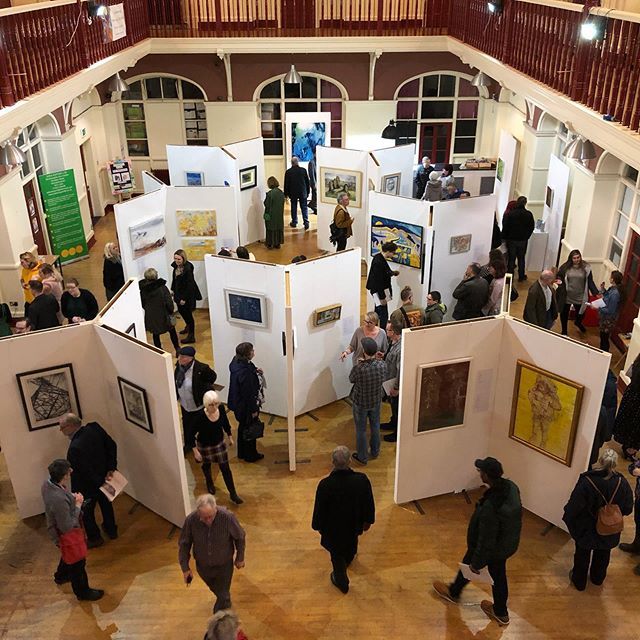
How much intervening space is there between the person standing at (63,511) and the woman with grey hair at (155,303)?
12.5 feet

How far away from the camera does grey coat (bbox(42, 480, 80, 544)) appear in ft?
17.4

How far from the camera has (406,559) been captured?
6.25 metres

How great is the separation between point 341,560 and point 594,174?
7126 mm

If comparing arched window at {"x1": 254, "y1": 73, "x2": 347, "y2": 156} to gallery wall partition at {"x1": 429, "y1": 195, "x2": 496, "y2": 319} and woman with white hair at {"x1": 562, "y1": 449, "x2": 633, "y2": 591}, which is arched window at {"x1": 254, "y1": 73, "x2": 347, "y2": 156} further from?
woman with white hair at {"x1": 562, "y1": 449, "x2": 633, "y2": 591}

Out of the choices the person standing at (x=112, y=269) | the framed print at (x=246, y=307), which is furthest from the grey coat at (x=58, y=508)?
the person standing at (x=112, y=269)

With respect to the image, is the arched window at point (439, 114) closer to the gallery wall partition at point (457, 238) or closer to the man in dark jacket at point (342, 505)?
the gallery wall partition at point (457, 238)

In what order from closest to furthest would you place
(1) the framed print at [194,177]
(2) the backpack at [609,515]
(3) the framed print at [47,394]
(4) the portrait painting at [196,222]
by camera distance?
(2) the backpack at [609,515], (3) the framed print at [47,394], (4) the portrait painting at [196,222], (1) the framed print at [194,177]

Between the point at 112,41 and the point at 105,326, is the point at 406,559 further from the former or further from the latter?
the point at 112,41

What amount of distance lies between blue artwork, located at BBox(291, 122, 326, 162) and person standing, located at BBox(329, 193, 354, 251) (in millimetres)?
4615

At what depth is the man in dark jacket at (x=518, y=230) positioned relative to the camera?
11203 mm

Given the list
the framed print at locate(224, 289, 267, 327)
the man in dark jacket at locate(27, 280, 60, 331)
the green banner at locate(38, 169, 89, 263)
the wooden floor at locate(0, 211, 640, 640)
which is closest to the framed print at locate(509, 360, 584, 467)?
Result: the wooden floor at locate(0, 211, 640, 640)

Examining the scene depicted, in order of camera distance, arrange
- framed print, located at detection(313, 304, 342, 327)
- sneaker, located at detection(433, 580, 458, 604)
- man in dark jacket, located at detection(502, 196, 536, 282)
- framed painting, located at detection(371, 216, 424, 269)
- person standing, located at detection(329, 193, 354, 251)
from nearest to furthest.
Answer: sneaker, located at detection(433, 580, 458, 604)
framed print, located at detection(313, 304, 342, 327)
framed painting, located at detection(371, 216, 424, 269)
man in dark jacket, located at detection(502, 196, 536, 282)
person standing, located at detection(329, 193, 354, 251)

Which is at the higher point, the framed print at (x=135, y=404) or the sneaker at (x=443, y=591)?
A: the framed print at (x=135, y=404)

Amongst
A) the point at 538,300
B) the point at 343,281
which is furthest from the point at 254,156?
the point at 538,300
